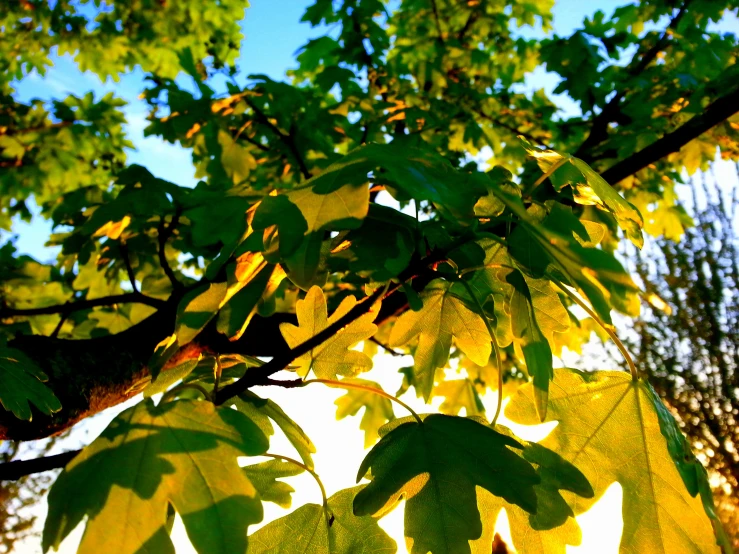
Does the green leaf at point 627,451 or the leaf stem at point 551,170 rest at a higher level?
the leaf stem at point 551,170

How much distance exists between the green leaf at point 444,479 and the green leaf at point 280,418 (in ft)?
0.57

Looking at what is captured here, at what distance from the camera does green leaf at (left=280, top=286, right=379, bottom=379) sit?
970 millimetres

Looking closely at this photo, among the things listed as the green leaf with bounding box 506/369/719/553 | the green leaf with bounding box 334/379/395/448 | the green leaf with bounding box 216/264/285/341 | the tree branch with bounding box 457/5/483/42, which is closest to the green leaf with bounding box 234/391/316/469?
the green leaf with bounding box 216/264/285/341

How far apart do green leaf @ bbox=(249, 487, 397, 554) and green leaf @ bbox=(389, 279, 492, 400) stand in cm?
26

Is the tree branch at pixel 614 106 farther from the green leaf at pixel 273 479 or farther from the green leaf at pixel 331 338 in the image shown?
the green leaf at pixel 273 479

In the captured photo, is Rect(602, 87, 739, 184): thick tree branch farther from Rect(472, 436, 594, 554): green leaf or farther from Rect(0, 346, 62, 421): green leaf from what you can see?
Rect(0, 346, 62, 421): green leaf

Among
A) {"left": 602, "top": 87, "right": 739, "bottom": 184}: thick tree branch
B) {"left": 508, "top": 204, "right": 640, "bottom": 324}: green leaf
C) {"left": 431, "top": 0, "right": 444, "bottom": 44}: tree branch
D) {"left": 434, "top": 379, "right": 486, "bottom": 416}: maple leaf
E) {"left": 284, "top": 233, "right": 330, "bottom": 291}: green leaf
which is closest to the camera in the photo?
{"left": 508, "top": 204, "right": 640, "bottom": 324}: green leaf

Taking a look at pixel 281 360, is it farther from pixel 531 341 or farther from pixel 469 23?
pixel 469 23

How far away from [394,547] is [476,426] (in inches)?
11.6

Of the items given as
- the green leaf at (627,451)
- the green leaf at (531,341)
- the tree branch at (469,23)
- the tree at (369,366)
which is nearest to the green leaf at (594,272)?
the tree at (369,366)

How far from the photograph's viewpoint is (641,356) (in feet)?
36.9

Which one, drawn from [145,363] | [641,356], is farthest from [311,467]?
[641,356]

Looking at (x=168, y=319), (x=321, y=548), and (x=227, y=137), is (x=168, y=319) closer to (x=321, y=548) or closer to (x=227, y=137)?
(x=321, y=548)

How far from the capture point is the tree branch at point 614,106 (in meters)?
3.03
